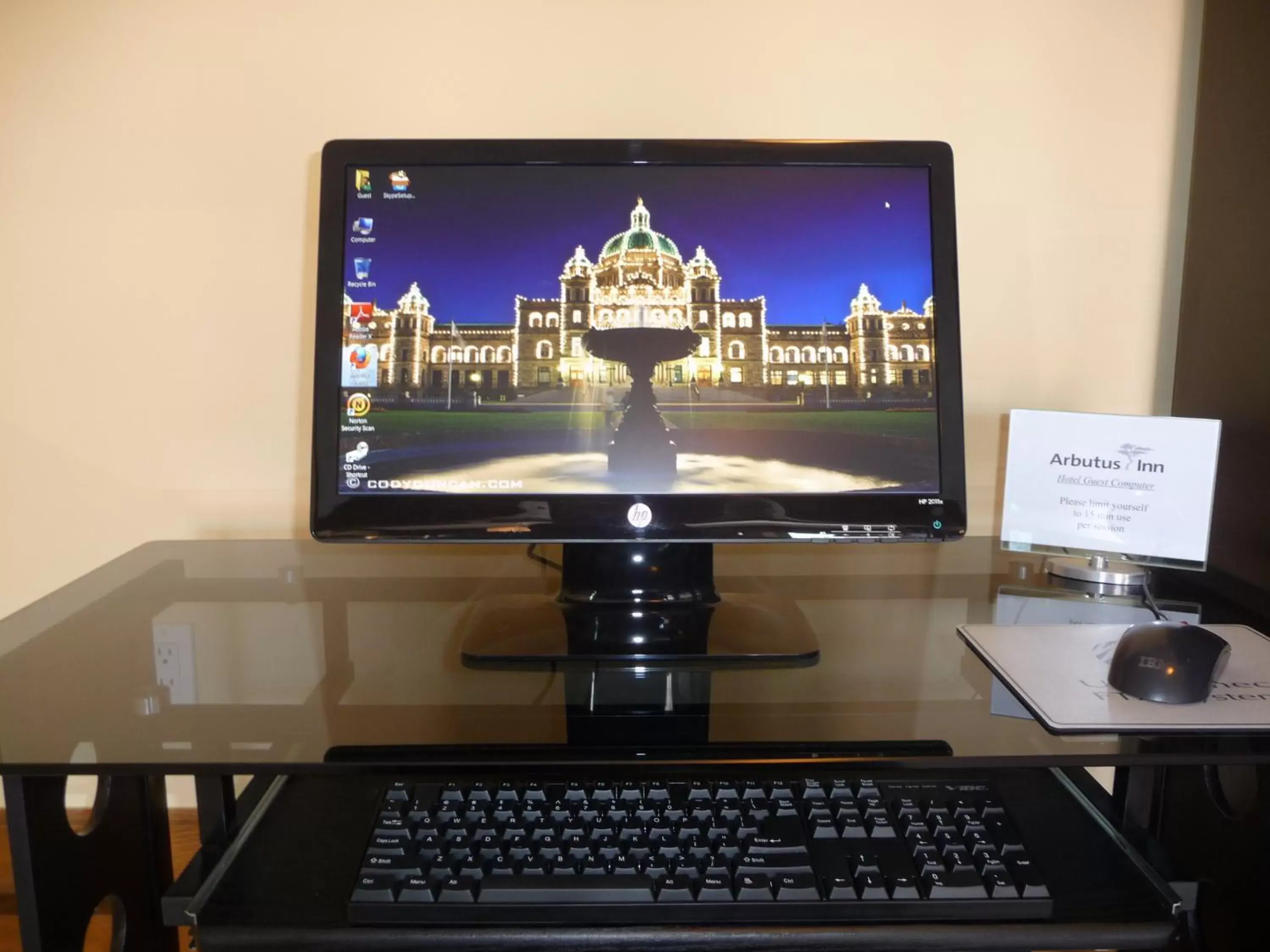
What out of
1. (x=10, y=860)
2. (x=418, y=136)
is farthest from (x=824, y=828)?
(x=10, y=860)

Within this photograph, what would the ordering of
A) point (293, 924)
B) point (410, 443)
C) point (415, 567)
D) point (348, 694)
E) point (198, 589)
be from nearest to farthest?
point (293, 924), point (348, 694), point (410, 443), point (198, 589), point (415, 567)

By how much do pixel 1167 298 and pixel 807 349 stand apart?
2.09 ft

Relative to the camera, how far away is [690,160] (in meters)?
1.04

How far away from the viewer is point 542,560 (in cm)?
122

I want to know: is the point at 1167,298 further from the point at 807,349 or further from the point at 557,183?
the point at 557,183

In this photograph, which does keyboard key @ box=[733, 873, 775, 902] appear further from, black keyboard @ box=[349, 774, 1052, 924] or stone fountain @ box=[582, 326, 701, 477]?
stone fountain @ box=[582, 326, 701, 477]

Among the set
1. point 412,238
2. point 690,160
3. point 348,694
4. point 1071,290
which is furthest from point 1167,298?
point 348,694

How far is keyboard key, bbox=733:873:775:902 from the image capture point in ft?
2.44

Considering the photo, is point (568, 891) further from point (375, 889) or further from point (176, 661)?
point (176, 661)

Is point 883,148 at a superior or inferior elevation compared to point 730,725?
superior

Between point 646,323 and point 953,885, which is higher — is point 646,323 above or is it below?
above

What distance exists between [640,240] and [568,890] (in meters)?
0.63

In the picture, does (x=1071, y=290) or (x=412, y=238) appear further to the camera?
(x=1071, y=290)

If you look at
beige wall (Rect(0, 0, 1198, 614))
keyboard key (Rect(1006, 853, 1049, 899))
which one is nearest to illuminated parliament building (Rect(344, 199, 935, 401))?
beige wall (Rect(0, 0, 1198, 614))
